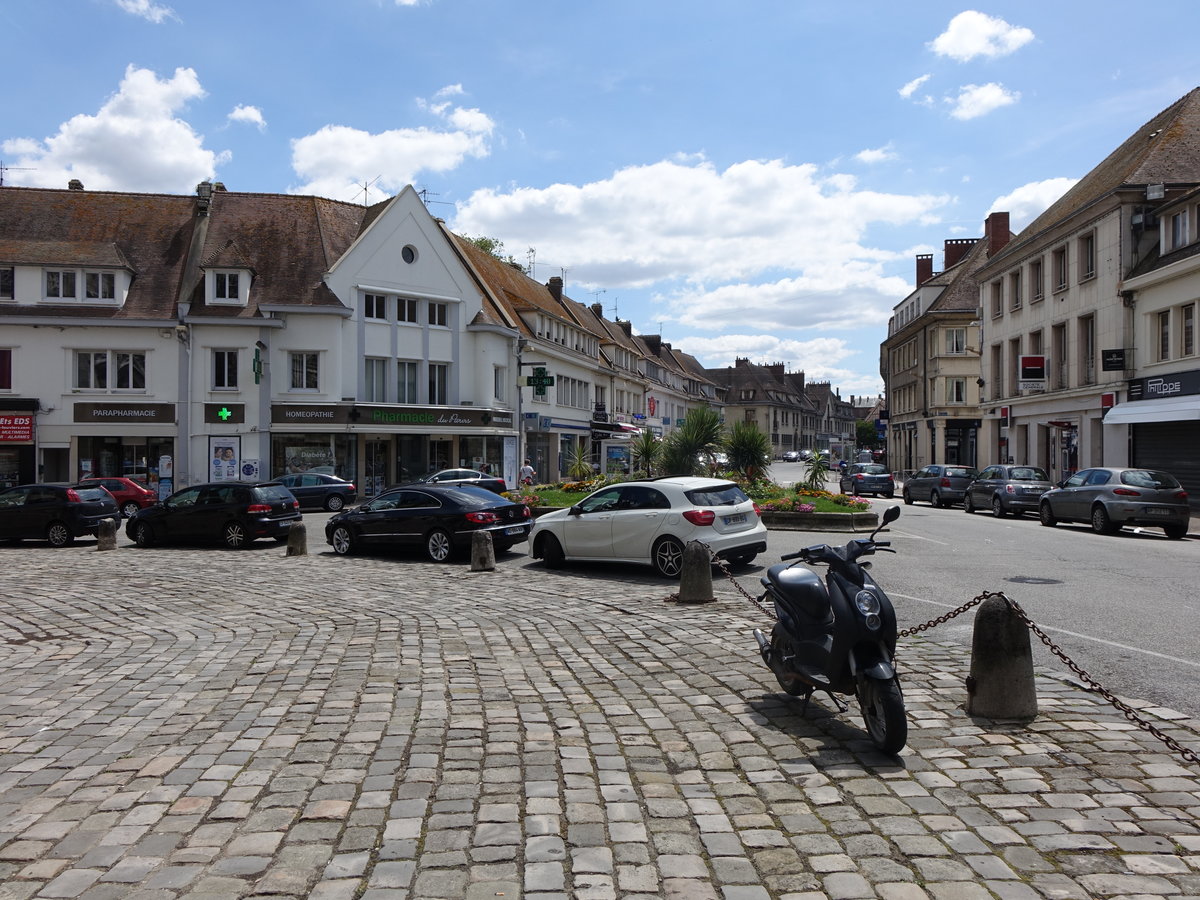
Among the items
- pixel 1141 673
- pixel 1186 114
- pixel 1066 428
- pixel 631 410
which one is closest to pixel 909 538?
pixel 1141 673

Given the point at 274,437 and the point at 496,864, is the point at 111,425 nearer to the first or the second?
the point at 274,437

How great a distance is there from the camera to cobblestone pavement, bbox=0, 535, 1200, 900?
147 inches

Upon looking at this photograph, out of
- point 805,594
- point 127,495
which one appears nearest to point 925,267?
point 127,495

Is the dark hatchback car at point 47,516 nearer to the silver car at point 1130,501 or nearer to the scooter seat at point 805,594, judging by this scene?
the scooter seat at point 805,594

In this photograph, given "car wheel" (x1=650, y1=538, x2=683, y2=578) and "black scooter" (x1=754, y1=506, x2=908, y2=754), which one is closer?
"black scooter" (x1=754, y1=506, x2=908, y2=754)

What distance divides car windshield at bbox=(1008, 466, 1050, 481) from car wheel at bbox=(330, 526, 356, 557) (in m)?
19.3

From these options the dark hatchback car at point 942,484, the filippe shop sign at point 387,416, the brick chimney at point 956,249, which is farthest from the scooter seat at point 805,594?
the brick chimney at point 956,249

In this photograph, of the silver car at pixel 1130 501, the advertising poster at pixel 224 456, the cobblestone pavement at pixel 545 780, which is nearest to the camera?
the cobblestone pavement at pixel 545 780

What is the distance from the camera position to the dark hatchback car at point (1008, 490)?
84.7ft

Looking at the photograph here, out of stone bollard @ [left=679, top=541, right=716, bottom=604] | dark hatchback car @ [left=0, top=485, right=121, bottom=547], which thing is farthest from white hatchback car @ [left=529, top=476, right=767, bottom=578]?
dark hatchback car @ [left=0, top=485, right=121, bottom=547]

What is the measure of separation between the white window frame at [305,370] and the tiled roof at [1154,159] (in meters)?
28.9

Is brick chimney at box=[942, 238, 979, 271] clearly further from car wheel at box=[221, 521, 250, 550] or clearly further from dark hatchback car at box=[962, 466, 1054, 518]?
car wheel at box=[221, 521, 250, 550]

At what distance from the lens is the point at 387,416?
37.7m

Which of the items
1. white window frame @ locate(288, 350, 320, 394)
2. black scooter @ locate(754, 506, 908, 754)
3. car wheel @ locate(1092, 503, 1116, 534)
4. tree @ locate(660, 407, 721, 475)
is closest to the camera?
black scooter @ locate(754, 506, 908, 754)
